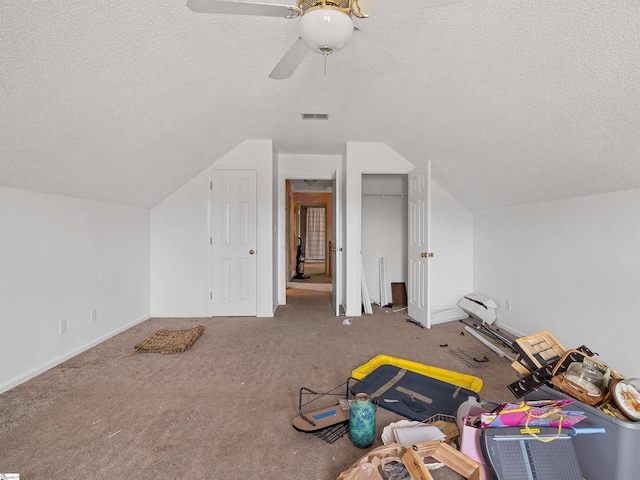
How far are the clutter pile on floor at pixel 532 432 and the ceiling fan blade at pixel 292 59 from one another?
6.07ft

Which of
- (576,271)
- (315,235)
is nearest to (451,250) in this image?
(576,271)

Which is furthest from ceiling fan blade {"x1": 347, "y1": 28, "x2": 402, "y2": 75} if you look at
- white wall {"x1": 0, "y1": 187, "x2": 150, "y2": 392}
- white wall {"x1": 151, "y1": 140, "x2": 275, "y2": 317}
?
white wall {"x1": 151, "y1": 140, "x2": 275, "y2": 317}

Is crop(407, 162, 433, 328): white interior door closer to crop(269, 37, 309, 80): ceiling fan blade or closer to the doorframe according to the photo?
the doorframe

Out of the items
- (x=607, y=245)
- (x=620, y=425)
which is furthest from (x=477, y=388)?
(x=607, y=245)

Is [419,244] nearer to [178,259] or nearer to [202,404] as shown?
[202,404]

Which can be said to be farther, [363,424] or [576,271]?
[576,271]

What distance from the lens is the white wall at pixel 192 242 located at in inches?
172

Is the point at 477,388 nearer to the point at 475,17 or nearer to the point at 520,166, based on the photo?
the point at 520,166

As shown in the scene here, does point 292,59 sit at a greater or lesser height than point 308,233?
greater

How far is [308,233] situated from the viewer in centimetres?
1248

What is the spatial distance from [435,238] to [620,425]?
3.61 m

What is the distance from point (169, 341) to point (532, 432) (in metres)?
3.12

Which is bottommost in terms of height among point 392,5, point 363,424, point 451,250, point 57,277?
point 363,424

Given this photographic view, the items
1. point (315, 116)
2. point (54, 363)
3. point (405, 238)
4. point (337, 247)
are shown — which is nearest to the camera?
point (54, 363)
